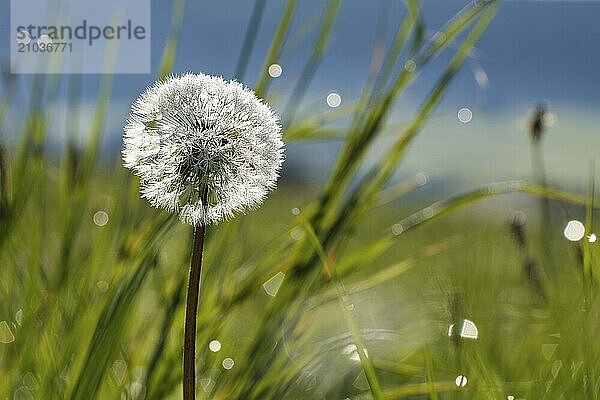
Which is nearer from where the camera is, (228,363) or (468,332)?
(468,332)

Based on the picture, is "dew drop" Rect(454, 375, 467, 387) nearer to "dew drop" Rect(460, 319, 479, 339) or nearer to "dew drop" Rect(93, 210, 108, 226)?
"dew drop" Rect(460, 319, 479, 339)

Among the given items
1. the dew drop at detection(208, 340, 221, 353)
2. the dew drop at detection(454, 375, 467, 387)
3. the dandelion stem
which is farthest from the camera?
the dew drop at detection(208, 340, 221, 353)

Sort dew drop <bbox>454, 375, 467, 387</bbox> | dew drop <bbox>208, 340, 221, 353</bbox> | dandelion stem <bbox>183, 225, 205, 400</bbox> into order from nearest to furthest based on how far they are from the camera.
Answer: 1. dandelion stem <bbox>183, 225, 205, 400</bbox>
2. dew drop <bbox>454, 375, 467, 387</bbox>
3. dew drop <bbox>208, 340, 221, 353</bbox>

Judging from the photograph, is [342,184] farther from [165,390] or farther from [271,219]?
[271,219]

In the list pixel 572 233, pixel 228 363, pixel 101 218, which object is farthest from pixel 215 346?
pixel 572 233

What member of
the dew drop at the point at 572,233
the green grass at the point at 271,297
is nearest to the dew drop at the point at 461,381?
the green grass at the point at 271,297

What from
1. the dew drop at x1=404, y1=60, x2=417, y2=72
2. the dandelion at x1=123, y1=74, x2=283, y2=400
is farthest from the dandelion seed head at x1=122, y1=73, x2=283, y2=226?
the dew drop at x1=404, y1=60, x2=417, y2=72

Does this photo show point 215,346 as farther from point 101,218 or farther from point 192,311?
point 192,311
